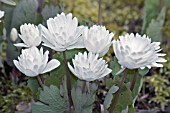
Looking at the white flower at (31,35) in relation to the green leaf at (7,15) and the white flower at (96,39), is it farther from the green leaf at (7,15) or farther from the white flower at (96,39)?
the green leaf at (7,15)

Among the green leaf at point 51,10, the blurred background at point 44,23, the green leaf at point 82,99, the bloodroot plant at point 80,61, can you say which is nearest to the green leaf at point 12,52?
the blurred background at point 44,23

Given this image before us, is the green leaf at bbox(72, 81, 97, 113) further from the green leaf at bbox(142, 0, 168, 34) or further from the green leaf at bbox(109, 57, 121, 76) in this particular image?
the green leaf at bbox(142, 0, 168, 34)

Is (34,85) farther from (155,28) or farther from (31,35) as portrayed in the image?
(155,28)

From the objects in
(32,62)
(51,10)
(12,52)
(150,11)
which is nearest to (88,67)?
(32,62)

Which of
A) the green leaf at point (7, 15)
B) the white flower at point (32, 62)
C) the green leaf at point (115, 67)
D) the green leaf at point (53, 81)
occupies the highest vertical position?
the green leaf at point (7, 15)

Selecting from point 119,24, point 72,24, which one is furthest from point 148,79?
point 72,24

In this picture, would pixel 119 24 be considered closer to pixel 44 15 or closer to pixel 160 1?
pixel 160 1
